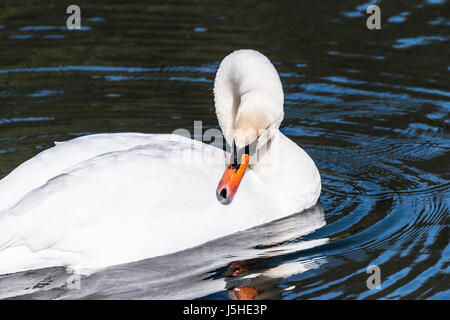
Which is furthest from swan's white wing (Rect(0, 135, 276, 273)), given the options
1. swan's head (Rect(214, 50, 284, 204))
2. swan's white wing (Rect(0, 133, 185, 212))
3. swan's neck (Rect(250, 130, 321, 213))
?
swan's neck (Rect(250, 130, 321, 213))

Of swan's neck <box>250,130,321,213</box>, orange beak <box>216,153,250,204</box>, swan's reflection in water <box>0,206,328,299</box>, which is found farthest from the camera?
swan's neck <box>250,130,321,213</box>

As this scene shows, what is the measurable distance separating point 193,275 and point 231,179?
0.83 metres

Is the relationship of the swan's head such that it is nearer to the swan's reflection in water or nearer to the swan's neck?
the swan's neck

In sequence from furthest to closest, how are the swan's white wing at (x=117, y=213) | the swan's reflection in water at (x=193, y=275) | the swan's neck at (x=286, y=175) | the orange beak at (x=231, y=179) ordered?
the swan's neck at (x=286, y=175)
the orange beak at (x=231, y=179)
the swan's white wing at (x=117, y=213)
the swan's reflection in water at (x=193, y=275)

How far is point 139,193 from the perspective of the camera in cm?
751

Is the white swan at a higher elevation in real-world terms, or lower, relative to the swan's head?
lower

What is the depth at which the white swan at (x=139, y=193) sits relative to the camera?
731 cm

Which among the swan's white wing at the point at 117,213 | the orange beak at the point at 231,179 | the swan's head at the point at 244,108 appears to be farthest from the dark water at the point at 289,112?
the swan's head at the point at 244,108

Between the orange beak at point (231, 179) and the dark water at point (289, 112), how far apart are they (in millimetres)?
545

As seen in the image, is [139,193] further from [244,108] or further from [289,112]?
[289,112]

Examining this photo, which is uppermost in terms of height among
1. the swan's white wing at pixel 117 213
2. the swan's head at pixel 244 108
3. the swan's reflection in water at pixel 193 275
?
the swan's head at pixel 244 108

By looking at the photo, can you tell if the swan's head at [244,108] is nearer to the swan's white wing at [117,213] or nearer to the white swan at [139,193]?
the white swan at [139,193]

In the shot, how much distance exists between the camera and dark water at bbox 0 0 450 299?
7312 mm
